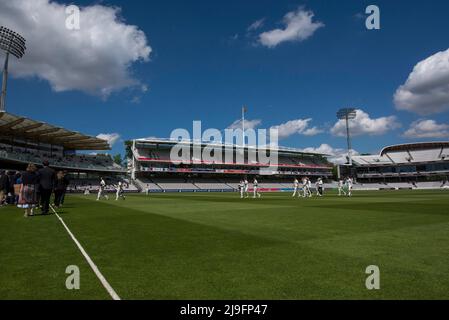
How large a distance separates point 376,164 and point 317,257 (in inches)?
4303

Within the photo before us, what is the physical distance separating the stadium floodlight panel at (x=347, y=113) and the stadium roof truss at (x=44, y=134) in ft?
222

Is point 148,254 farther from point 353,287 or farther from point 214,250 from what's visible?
point 353,287

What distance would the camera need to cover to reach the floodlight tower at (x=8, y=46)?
53750 mm

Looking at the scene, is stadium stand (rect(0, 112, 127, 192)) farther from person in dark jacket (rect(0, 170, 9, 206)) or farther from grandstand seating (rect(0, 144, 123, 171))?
person in dark jacket (rect(0, 170, 9, 206))

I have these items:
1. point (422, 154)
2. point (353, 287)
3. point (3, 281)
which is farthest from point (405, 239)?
point (422, 154)

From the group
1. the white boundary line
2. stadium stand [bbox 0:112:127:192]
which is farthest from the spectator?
stadium stand [bbox 0:112:127:192]

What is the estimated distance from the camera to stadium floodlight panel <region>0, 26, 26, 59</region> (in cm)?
5359

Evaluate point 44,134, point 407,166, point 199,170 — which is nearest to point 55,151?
point 44,134

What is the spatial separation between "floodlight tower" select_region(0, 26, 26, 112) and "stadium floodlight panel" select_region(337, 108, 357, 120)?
81894mm

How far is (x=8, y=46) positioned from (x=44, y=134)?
1696 centimetres

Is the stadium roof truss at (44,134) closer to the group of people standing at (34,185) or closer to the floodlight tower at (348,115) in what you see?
the group of people standing at (34,185)

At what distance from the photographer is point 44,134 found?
6350 centimetres

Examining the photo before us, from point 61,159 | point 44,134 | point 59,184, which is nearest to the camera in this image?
point 59,184

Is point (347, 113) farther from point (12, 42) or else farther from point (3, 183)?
point (3, 183)
